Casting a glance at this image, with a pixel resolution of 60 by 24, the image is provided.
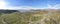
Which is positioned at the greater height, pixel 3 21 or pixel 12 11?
pixel 12 11

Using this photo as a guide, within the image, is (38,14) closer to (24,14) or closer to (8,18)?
(24,14)

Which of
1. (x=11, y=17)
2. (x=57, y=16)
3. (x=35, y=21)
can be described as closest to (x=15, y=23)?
(x=11, y=17)

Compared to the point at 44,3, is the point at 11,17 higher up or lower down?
lower down

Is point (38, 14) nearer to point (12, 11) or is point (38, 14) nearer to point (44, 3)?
point (44, 3)

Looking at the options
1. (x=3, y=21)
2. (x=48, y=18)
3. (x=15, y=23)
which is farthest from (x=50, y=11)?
(x=3, y=21)
